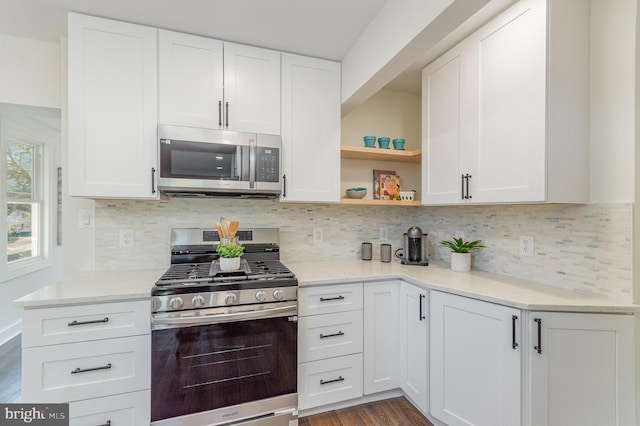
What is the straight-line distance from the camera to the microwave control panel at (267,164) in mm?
1928

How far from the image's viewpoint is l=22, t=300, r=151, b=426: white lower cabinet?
4.42 feet

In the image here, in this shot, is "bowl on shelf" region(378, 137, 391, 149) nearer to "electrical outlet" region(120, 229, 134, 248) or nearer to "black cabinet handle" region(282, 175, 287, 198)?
"black cabinet handle" region(282, 175, 287, 198)

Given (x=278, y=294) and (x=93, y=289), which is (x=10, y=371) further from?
(x=278, y=294)

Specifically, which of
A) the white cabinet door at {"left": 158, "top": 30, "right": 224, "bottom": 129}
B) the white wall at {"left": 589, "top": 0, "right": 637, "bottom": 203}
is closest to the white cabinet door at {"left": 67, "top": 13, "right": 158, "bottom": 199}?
the white cabinet door at {"left": 158, "top": 30, "right": 224, "bottom": 129}

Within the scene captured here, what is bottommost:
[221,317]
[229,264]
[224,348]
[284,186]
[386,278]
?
[224,348]

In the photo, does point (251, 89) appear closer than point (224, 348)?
No

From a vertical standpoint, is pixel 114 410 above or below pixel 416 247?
below

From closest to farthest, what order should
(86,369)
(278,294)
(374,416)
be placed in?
1. (86,369)
2. (278,294)
3. (374,416)

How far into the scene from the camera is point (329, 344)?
184cm

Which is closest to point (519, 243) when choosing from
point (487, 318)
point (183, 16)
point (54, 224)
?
point (487, 318)

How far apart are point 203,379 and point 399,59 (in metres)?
2.05

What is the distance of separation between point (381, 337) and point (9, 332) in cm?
379

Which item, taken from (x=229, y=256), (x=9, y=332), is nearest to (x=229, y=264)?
(x=229, y=256)

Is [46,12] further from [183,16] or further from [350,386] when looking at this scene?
[350,386]
